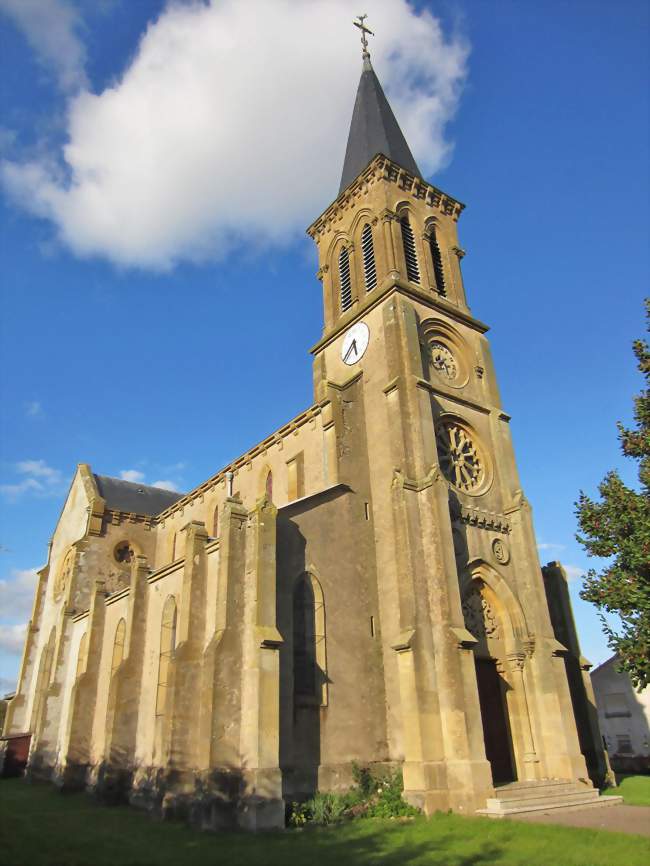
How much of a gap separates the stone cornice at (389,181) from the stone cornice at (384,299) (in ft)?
18.4

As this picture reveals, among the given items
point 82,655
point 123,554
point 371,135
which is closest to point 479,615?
point 82,655

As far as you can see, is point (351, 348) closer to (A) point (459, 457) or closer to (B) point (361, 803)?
(A) point (459, 457)

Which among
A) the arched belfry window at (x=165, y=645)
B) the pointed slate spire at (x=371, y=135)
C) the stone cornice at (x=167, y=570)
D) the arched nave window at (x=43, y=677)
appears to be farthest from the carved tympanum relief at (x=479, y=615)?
the pointed slate spire at (x=371, y=135)

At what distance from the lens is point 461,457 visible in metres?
22.3

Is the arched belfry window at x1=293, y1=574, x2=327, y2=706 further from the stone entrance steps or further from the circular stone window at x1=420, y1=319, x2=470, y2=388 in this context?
the circular stone window at x1=420, y1=319, x2=470, y2=388

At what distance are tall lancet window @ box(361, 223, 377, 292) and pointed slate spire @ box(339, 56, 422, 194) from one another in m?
3.68

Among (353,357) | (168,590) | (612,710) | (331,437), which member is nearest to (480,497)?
(331,437)

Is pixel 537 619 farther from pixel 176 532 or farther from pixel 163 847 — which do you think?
pixel 176 532

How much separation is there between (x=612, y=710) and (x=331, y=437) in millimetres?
27883

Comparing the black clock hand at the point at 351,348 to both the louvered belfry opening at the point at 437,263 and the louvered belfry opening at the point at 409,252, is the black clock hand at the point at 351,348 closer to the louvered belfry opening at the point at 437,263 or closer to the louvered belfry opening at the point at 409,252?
the louvered belfry opening at the point at 409,252

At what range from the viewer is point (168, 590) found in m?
19.5

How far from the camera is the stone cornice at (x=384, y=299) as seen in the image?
76.6ft

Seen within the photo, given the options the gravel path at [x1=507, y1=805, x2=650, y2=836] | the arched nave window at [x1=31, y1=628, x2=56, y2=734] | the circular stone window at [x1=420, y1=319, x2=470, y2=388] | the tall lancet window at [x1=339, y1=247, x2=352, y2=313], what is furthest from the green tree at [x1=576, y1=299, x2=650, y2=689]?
the arched nave window at [x1=31, y1=628, x2=56, y2=734]

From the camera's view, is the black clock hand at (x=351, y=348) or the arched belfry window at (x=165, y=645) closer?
the arched belfry window at (x=165, y=645)
